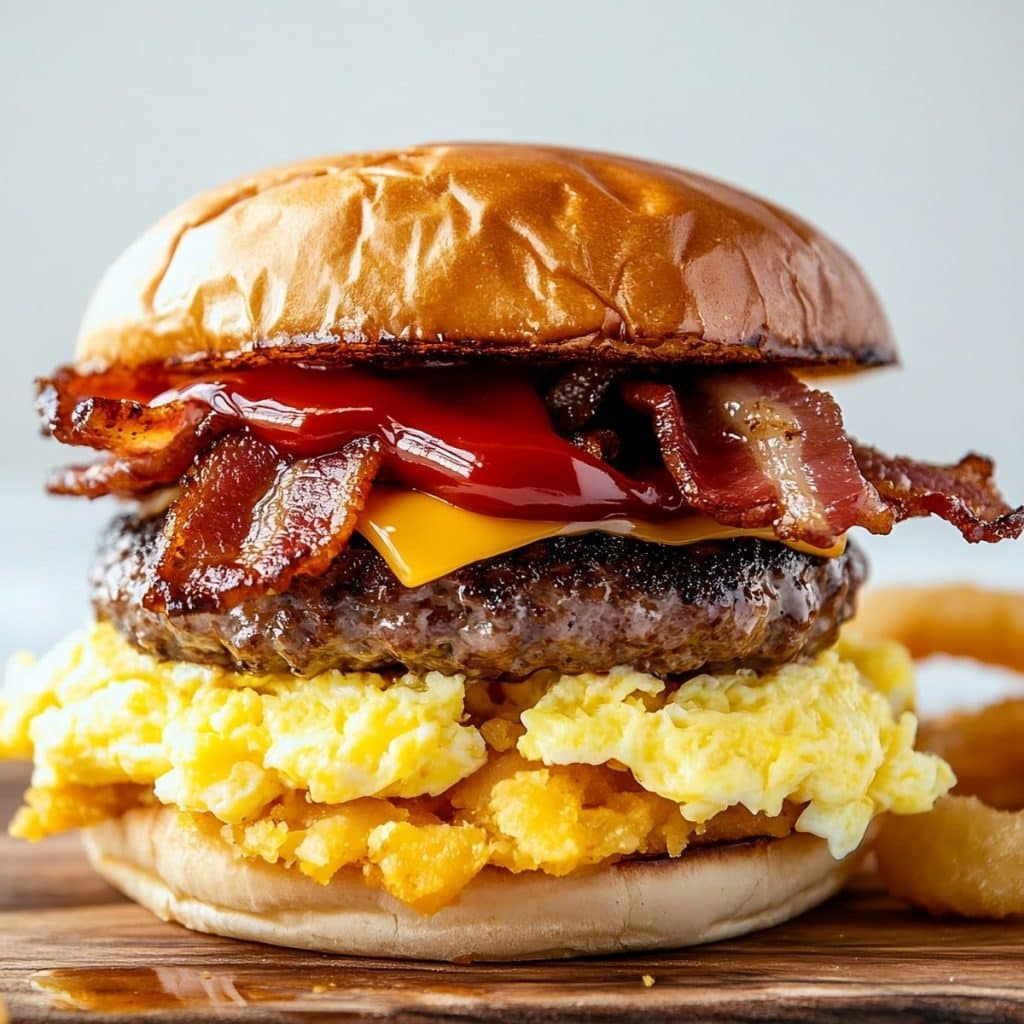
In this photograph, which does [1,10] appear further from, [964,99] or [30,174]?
[964,99]

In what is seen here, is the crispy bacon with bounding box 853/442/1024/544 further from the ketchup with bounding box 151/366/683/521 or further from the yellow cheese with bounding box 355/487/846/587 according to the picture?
the ketchup with bounding box 151/366/683/521

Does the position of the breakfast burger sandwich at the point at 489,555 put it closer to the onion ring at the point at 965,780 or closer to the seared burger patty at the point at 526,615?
the seared burger patty at the point at 526,615

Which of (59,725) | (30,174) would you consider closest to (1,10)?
(30,174)

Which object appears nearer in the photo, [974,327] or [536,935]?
[536,935]

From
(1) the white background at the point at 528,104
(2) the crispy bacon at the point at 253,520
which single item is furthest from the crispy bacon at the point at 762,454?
(1) the white background at the point at 528,104

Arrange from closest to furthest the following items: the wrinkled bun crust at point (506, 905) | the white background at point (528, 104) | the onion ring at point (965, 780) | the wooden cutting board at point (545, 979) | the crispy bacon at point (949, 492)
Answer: the wooden cutting board at point (545, 979) → the wrinkled bun crust at point (506, 905) → the crispy bacon at point (949, 492) → the onion ring at point (965, 780) → the white background at point (528, 104)

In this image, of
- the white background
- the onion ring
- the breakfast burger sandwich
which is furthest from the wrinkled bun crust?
the white background
